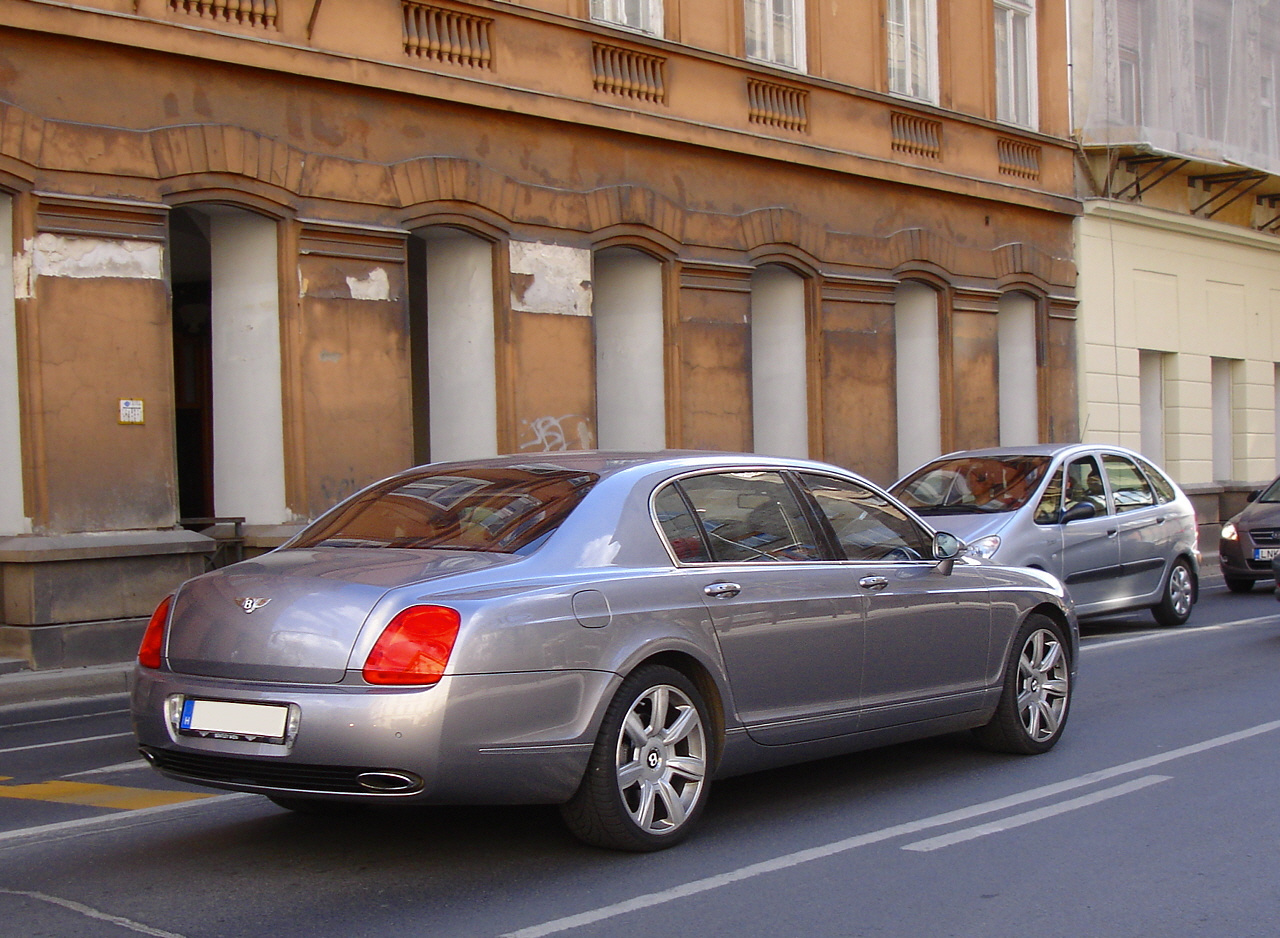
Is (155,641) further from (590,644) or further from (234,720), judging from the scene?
(590,644)

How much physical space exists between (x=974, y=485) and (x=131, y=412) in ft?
23.2

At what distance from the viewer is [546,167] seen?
1639 cm

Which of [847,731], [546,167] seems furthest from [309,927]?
[546,167]

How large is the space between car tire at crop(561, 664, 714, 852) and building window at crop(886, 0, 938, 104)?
53.7 feet

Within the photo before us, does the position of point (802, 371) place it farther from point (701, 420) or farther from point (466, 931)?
point (466, 931)

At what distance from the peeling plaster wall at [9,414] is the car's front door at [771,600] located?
800 cm

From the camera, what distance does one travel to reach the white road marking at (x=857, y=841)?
495 cm

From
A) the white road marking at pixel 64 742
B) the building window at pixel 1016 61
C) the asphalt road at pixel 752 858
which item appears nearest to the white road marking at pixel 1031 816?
the asphalt road at pixel 752 858

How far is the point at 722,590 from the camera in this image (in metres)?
6.08

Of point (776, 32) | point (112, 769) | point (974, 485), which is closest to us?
point (112, 769)

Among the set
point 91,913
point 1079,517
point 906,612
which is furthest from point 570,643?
point 1079,517

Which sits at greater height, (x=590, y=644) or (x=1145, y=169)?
(x=1145, y=169)

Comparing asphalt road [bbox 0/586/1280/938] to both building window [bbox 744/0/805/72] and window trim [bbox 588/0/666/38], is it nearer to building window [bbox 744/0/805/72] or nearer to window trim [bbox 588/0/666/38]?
window trim [bbox 588/0/666/38]

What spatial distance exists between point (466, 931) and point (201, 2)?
10977 millimetres
